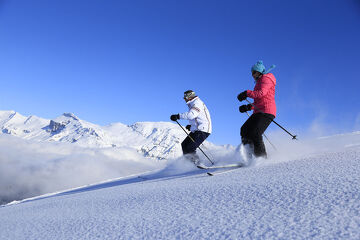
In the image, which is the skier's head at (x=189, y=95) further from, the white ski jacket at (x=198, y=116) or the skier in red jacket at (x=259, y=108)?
the skier in red jacket at (x=259, y=108)

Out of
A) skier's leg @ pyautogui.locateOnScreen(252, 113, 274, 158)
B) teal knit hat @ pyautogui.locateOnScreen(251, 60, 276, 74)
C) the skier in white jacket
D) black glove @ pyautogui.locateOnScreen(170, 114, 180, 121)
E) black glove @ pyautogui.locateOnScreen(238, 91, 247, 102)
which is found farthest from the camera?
the skier in white jacket

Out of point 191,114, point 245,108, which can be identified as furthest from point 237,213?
point 191,114

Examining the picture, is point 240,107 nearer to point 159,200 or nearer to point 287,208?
point 159,200

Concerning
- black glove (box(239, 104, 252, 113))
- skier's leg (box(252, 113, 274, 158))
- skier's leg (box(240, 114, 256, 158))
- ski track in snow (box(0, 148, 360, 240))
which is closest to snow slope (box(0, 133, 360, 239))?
ski track in snow (box(0, 148, 360, 240))

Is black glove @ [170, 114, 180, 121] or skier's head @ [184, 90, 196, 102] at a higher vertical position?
skier's head @ [184, 90, 196, 102]

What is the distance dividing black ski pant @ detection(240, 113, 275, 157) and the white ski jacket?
138 centimetres

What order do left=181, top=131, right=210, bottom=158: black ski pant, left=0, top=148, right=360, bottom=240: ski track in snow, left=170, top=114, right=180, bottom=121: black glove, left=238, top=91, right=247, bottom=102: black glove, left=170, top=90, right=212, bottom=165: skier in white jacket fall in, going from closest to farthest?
1. left=0, top=148, right=360, bottom=240: ski track in snow
2. left=238, top=91, right=247, bottom=102: black glove
3. left=170, top=114, right=180, bottom=121: black glove
4. left=170, top=90, right=212, bottom=165: skier in white jacket
5. left=181, top=131, right=210, bottom=158: black ski pant

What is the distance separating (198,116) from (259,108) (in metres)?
1.72

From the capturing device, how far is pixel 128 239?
198 centimetres

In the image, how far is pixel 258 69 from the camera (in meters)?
5.15

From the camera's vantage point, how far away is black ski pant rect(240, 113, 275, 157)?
191 inches

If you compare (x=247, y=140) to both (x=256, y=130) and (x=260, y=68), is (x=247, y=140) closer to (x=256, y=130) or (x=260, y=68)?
(x=256, y=130)

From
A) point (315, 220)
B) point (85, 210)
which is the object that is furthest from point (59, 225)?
point (315, 220)

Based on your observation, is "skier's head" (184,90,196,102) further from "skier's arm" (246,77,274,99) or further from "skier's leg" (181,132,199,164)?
"skier's arm" (246,77,274,99)
